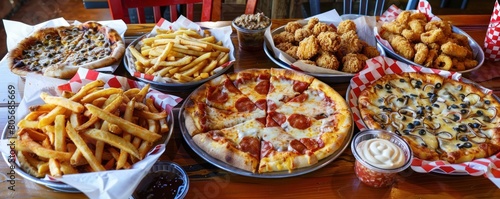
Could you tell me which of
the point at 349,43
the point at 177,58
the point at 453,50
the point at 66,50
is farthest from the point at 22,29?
the point at 453,50

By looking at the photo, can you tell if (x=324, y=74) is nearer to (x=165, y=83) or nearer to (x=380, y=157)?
(x=380, y=157)

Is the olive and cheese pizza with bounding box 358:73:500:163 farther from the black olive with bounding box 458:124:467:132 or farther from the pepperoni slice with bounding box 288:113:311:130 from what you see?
the pepperoni slice with bounding box 288:113:311:130

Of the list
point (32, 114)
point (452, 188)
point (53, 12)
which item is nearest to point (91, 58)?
point (32, 114)

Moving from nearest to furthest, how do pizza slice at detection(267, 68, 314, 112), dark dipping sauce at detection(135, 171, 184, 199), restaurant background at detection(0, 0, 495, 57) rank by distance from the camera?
dark dipping sauce at detection(135, 171, 184, 199), pizza slice at detection(267, 68, 314, 112), restaurant background at detection(0, 0, 495, 57)

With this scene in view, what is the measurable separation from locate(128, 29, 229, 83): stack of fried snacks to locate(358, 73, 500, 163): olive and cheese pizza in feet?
3.94

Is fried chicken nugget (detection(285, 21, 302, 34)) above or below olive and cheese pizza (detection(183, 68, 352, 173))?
above

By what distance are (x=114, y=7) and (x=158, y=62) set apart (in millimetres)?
1432

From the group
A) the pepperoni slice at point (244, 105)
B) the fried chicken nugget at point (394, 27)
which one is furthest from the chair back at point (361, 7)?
the pepperoni slice at point (244, 105)

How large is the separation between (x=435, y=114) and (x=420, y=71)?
50cm

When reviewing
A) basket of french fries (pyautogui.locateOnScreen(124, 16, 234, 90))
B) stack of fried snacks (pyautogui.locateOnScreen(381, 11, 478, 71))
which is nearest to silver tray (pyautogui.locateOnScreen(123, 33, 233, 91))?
basket of french fries (pyautogui.locateOnScreen(124, 16, 234, 90))

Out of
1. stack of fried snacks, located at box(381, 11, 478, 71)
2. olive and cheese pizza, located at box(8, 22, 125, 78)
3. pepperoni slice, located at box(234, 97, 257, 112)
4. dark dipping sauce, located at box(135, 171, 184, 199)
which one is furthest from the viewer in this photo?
stack of fried snacks, located at box(381, 11, 478, 71)

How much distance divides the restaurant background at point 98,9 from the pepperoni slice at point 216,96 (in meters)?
3.77

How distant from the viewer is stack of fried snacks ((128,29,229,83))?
2.80m

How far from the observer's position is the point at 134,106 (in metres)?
2.25
